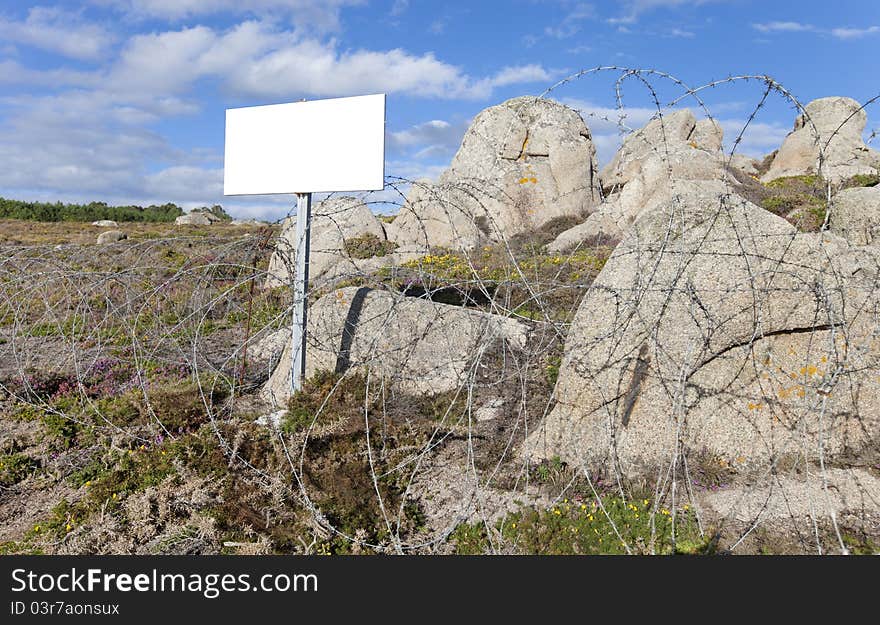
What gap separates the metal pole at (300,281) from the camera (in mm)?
7426

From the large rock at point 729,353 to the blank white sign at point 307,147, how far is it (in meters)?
3.13

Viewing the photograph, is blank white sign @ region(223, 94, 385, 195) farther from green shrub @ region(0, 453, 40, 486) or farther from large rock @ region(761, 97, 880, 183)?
large rock @ region(761, 97, 880, 183)

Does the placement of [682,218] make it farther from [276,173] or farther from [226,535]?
[226,535]

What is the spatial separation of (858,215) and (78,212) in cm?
6933

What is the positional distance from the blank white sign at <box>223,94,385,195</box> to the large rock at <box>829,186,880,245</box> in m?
10.2

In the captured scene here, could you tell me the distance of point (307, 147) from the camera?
291 inches

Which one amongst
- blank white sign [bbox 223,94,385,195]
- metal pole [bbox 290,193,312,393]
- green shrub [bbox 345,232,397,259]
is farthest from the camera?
green shrub [bbox 345,232,397,259]

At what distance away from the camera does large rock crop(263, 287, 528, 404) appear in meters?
7.82

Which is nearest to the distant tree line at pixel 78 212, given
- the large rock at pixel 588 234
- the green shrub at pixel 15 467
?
the large rock at pixel 588 234

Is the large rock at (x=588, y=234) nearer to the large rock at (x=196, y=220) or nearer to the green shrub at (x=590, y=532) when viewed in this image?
the green shrub at (x=590, y=532)

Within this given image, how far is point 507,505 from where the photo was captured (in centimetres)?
560

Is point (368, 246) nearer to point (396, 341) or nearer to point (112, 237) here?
point (396, 341)

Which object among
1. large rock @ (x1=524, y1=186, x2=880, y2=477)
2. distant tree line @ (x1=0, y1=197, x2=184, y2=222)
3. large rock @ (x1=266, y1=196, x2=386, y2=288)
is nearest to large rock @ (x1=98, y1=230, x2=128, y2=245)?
large rock @ (x1=266, y1=196, x2=386, y2=288)

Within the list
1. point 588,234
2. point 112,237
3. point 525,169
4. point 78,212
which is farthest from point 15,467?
point 78,212
